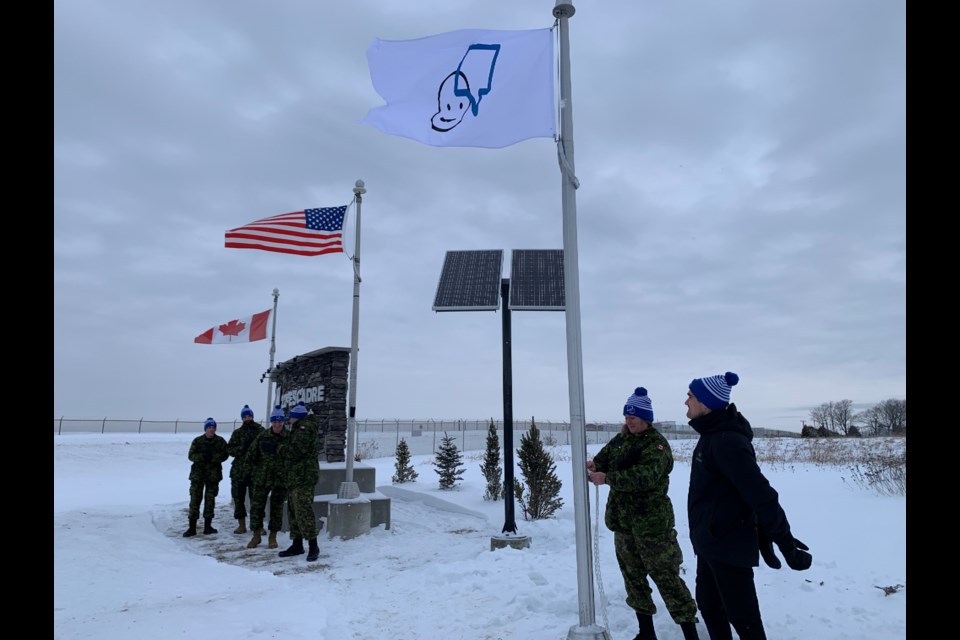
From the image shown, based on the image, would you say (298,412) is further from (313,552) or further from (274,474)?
(313,552)

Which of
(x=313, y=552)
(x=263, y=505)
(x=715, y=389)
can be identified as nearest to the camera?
(x=715, y=389)

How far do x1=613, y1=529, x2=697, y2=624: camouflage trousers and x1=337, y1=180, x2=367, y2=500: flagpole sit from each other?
624 centimetres

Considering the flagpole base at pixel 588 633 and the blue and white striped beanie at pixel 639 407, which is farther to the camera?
the blue and white striped beanie at pixel 639 407

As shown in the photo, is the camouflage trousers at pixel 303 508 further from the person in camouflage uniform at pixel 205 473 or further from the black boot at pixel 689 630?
the black boot at pixel 689 630

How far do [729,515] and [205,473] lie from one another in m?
10.7

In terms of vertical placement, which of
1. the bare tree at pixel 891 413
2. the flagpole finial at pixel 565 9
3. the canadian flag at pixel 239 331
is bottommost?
the bare tree at pixel 891 413

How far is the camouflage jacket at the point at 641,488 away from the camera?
4.62m

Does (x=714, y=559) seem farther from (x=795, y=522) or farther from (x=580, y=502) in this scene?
(x=795, y=522)

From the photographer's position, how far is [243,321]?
17.4 m

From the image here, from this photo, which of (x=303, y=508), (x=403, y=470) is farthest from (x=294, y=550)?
(x=403, y=470)

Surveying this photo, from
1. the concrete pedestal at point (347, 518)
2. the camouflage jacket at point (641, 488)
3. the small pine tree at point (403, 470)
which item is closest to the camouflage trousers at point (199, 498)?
the concrete pedestal at point (347, 518)

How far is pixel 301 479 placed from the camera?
9.09 m

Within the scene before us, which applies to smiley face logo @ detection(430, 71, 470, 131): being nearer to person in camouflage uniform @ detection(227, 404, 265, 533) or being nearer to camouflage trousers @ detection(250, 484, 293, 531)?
camouflage trousers @ detection(250, 484, 293, 531)

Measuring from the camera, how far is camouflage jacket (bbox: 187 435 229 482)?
11.5m
